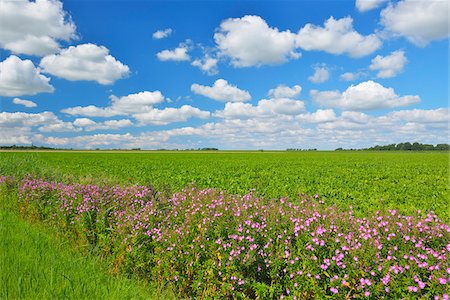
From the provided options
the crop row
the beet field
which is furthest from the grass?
the crop row

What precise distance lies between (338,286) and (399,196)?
1244cm

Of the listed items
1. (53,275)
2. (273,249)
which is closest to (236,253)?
(273,249)

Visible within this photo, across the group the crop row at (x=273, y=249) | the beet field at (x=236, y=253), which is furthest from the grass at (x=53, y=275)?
the crop row at (x=273, y=249)

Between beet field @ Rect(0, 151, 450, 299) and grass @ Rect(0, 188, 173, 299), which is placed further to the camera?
grass @ Rect(0, 188, 173, 299)

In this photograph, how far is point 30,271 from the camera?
15.9 feet

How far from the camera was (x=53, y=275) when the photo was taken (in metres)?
4.78

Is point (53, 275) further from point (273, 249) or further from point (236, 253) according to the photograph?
point (273, 249)

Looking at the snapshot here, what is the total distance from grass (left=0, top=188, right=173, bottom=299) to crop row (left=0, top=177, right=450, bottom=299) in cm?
43

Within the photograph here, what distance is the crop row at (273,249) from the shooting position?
12.3 feet

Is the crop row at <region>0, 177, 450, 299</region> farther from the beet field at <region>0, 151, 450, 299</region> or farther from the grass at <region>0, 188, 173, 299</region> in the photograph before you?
the grass at <region>0, 188, 173, 299</region>

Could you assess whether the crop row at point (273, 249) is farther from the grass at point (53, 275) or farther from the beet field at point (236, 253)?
the grass at point (53, 275)

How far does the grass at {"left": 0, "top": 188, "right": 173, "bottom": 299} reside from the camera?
4.29 meters

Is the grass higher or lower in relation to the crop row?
lower

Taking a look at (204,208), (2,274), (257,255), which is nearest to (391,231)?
(257,255)
